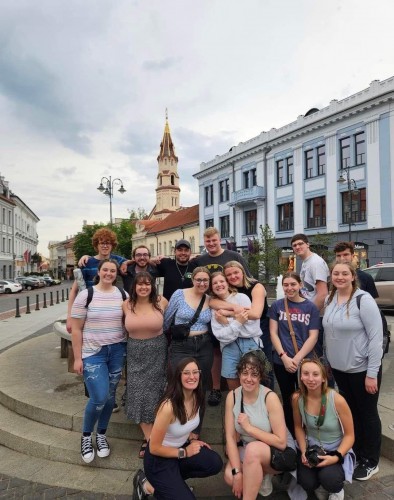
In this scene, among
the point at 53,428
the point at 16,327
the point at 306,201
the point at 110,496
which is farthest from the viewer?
the point at 306,201

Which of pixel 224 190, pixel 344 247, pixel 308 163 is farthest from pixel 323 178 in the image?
pixel 344 247

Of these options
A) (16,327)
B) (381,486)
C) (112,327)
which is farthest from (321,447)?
(16,327)

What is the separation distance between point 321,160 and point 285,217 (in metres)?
5.53

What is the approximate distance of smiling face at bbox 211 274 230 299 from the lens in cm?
372

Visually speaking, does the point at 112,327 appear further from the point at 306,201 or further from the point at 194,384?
the point at 306,201

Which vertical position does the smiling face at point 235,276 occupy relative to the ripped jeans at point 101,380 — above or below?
above

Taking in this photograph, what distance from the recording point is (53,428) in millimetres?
4363

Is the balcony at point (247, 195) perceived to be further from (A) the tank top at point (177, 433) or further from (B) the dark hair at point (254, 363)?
(A) the tank top at point (177, 433)

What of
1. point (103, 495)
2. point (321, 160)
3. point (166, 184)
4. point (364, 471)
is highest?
point (166, 184)

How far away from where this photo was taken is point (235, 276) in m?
3.89

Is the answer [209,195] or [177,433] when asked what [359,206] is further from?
[177,433]

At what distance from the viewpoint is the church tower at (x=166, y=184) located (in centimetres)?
7900

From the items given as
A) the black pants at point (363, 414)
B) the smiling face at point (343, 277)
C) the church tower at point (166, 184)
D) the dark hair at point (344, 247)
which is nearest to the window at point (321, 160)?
the dark hair at point (344, 247)

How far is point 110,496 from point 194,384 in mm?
1278
